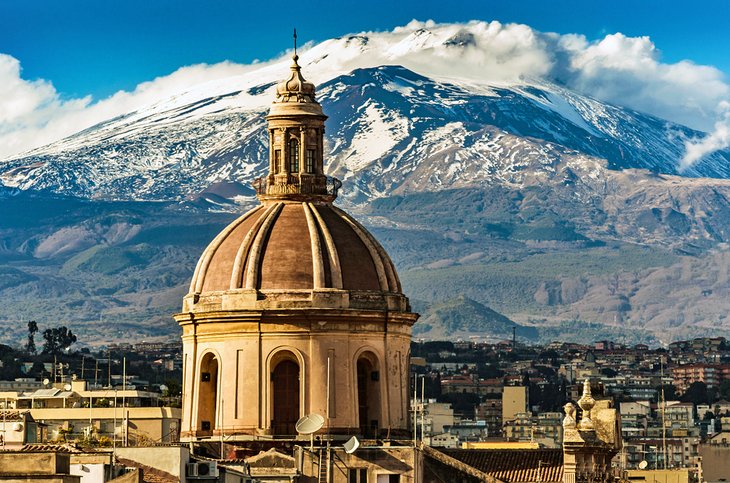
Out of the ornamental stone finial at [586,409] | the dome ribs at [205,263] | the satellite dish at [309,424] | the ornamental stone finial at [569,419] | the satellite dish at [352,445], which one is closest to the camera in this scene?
the satellite dish at [352,445]

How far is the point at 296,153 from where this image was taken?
77.4 meters

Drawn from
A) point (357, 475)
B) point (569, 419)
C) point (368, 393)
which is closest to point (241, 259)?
point (368, 393)

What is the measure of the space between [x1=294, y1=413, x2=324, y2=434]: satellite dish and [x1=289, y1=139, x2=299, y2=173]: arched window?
9077mm

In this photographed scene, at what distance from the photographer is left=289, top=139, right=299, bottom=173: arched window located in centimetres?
7725

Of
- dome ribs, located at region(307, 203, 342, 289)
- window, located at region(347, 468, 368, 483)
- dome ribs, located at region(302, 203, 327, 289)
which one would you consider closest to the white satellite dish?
window, located at region(347, 468, 368, 483)

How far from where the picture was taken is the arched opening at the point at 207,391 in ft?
247

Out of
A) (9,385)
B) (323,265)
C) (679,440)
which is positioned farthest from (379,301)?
(679,440)

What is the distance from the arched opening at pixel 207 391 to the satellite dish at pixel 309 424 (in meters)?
4.67

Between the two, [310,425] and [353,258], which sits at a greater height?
[353,258]

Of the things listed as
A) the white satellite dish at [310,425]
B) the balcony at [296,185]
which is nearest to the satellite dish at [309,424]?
the white satellite dish at [310,425]

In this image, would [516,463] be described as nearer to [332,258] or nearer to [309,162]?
[332,258]

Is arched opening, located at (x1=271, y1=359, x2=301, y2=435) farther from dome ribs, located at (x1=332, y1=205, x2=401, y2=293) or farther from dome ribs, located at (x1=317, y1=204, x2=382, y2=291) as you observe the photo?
dome ribs, located at (x1=332, y1=205, x2=401, y2=293)

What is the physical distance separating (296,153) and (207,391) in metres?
7.52

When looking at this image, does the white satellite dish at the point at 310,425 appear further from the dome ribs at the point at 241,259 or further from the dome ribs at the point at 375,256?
the dome ribs at the point at 375,256
